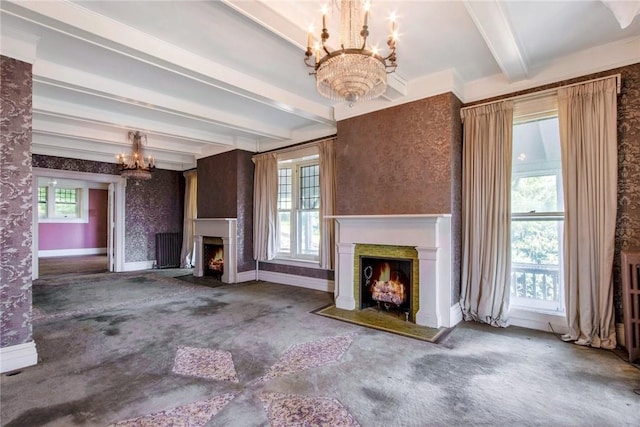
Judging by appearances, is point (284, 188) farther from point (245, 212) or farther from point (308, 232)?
point (308, 232)

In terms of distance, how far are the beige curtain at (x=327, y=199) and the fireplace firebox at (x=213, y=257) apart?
97.1 inches

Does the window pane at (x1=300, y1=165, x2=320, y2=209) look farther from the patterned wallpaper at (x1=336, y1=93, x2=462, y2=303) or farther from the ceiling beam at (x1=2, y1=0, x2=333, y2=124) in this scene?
the ceiling beam at (x1=2, y1=0, x2=333, y2=124)

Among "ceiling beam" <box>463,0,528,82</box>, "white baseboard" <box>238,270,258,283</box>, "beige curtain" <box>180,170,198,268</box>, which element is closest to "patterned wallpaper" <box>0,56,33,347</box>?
"ceiling beam" <box>463,0,528,82</box>

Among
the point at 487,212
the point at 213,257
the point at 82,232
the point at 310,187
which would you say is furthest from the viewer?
the point at 82,232

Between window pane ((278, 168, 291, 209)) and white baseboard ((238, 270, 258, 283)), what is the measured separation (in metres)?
1.46

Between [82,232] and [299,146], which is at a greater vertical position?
[299,146]

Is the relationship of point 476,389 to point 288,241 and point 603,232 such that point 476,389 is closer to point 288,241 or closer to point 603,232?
point 603,232

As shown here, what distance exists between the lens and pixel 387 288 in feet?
13.4

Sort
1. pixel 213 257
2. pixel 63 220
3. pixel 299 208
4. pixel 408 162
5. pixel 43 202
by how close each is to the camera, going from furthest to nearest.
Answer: pixel 63 220 < pixel 43 202 < pixel 213 257 < pixel 299 208 < pixel 408 162

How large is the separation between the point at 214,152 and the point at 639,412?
6.83 metres

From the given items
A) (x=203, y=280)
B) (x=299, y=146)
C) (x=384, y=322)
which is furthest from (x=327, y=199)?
(x=203, y=280)

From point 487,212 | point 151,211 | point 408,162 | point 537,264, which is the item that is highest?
point 408,162

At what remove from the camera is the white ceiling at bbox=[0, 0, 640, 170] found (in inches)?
94.4

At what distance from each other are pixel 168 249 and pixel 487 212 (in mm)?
7599
